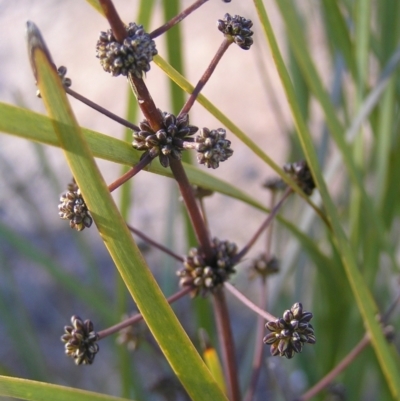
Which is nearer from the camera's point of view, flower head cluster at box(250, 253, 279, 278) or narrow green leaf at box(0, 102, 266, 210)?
narrow green leaf at box(0, 102, 266, 210)

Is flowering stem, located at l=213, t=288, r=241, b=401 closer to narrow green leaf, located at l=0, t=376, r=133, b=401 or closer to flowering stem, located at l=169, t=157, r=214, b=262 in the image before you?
flowering stem, located at l=169, t=157, r=214, b=262

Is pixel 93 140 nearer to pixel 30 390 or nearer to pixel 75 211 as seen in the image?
pixel 75 211

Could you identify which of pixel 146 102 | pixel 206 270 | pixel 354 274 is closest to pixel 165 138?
pixel 146 102

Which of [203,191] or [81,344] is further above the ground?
[203,191]

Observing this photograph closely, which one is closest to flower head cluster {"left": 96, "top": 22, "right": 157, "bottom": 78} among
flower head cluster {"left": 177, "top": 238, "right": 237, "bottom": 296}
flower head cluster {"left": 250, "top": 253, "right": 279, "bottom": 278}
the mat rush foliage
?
the mat rush foliage

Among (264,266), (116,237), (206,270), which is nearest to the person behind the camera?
(116,237)

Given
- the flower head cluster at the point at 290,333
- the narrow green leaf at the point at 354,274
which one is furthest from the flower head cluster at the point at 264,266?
the flower head cluster at the point at 290,333
